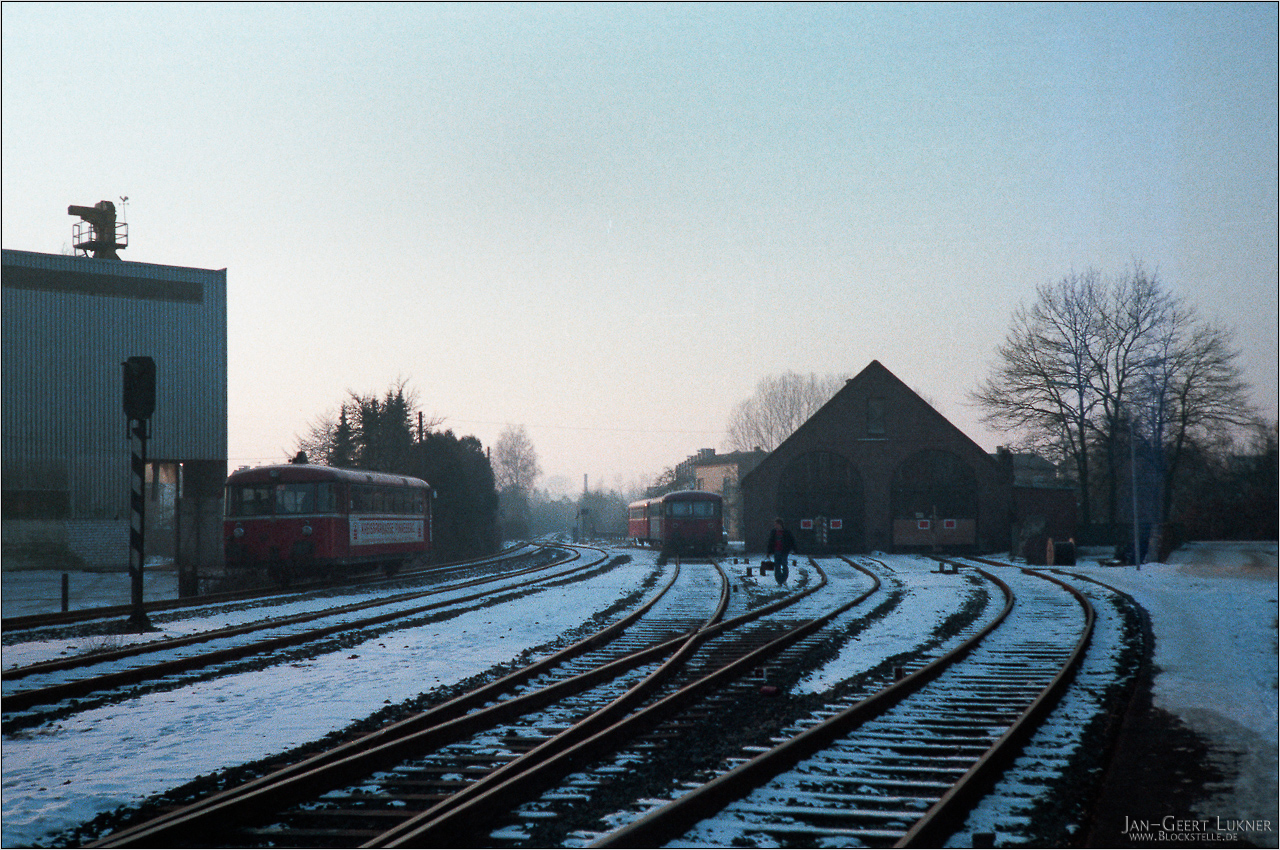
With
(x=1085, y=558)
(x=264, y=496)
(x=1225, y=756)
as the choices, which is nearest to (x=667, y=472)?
(x=1085, y=558)

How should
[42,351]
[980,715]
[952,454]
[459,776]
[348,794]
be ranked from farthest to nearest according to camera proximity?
[952,454] → [42,351] → [980,715] → [459,776] → [348,794]

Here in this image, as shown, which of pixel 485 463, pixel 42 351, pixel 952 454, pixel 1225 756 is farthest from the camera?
pixel 485 463

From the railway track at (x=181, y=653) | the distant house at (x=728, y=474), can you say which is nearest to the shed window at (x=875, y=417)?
the railway track at (x=181, y=653)

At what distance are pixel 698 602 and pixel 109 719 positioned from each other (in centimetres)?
1155

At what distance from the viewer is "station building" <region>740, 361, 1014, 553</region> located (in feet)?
144

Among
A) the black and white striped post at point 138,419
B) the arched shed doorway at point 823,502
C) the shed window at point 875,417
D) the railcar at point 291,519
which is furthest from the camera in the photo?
the shed window at point 875,417

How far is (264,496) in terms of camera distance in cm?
2239

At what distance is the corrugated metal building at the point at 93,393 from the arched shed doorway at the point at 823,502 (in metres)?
23.5

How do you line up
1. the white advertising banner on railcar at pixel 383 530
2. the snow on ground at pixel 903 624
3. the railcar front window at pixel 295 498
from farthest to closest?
the white advertising banner on railcar at pixel 383 530
the railcar front window at pixel 295 498
the snow on ground at pixel 903 624

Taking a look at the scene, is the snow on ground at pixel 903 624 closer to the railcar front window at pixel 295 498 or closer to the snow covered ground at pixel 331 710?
the snow covered ground at pixel 331 710

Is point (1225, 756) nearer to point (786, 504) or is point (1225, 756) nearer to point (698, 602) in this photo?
point (698, 602)

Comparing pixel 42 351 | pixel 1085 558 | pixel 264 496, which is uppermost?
pixel 42 351

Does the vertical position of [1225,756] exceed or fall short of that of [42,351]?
it falls short

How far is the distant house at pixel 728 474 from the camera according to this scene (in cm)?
9375
